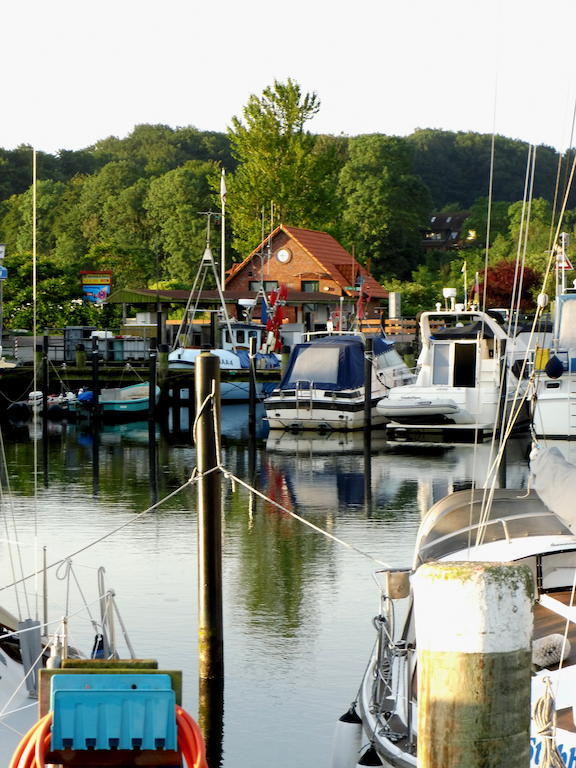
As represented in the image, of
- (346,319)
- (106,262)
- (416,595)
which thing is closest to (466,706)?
(416,595)

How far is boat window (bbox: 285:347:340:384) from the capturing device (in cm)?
3678

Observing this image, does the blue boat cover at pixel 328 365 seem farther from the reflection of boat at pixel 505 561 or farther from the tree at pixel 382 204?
the tree at pixel 382 204

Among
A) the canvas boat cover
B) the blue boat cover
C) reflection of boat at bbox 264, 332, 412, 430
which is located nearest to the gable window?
the blue boat cover

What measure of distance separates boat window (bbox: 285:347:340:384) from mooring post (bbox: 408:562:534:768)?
3086 centimetres

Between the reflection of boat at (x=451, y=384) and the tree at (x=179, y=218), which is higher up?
the tree at (x=179, y=218)

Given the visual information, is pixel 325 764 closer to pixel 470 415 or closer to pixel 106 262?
pixel 470 415

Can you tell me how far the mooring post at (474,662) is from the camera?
18.3ft

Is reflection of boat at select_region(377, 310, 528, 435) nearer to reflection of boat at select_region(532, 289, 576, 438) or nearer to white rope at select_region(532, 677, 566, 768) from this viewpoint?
reflection of boat at select_region(532, 289, 576, 438)

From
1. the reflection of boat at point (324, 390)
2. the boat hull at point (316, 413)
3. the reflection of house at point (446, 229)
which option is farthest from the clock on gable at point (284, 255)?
the reflection of house at point (446, 229)

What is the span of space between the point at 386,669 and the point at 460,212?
125242mm

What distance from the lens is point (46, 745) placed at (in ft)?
23.3

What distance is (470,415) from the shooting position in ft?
114

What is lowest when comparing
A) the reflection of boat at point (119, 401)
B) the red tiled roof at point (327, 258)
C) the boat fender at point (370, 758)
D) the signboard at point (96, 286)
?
the reflection of boat at point (119, 401)

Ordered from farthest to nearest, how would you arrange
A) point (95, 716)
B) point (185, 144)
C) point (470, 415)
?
point (185, 144), point (470, 415), point (95, 716)
